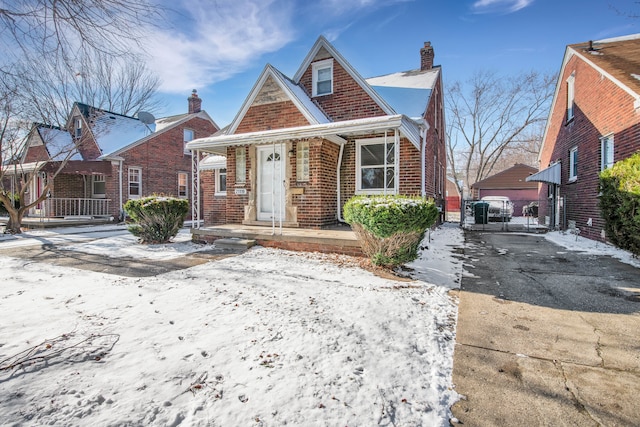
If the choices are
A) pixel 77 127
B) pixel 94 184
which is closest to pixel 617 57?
pixel 94 184

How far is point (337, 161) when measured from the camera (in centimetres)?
945

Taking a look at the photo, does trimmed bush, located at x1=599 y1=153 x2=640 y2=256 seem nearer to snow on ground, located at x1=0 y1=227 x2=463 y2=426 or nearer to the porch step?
snow on ground, located at x1=0 y1=227 x2=463 y2=426

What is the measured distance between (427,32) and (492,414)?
50.5 ft

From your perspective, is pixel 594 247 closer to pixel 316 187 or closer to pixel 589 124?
pixel 589 124

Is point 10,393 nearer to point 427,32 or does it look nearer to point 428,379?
point 428,379

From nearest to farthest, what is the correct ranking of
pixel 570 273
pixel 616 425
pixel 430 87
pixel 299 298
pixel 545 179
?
pixel 616 425, pixel 299 298, pixel 570 273, pixel 430 87, pixel 545 179

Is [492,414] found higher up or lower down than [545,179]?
lower down

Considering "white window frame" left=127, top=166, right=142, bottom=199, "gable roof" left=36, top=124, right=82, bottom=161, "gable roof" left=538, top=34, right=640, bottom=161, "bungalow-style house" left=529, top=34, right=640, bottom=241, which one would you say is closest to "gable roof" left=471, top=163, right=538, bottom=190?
"bungalow-style house" left=529, top=34, right=640, bottom=241

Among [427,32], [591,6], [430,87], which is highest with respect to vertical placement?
[427,32]

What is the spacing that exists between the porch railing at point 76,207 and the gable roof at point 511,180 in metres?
27.5

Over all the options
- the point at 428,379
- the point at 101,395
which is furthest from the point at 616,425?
the point at 101,395

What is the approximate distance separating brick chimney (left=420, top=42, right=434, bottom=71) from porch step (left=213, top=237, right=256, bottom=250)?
11744 millimetres

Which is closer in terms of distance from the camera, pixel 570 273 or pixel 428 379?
pixel 428 379

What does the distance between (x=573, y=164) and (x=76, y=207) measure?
24108 mm
